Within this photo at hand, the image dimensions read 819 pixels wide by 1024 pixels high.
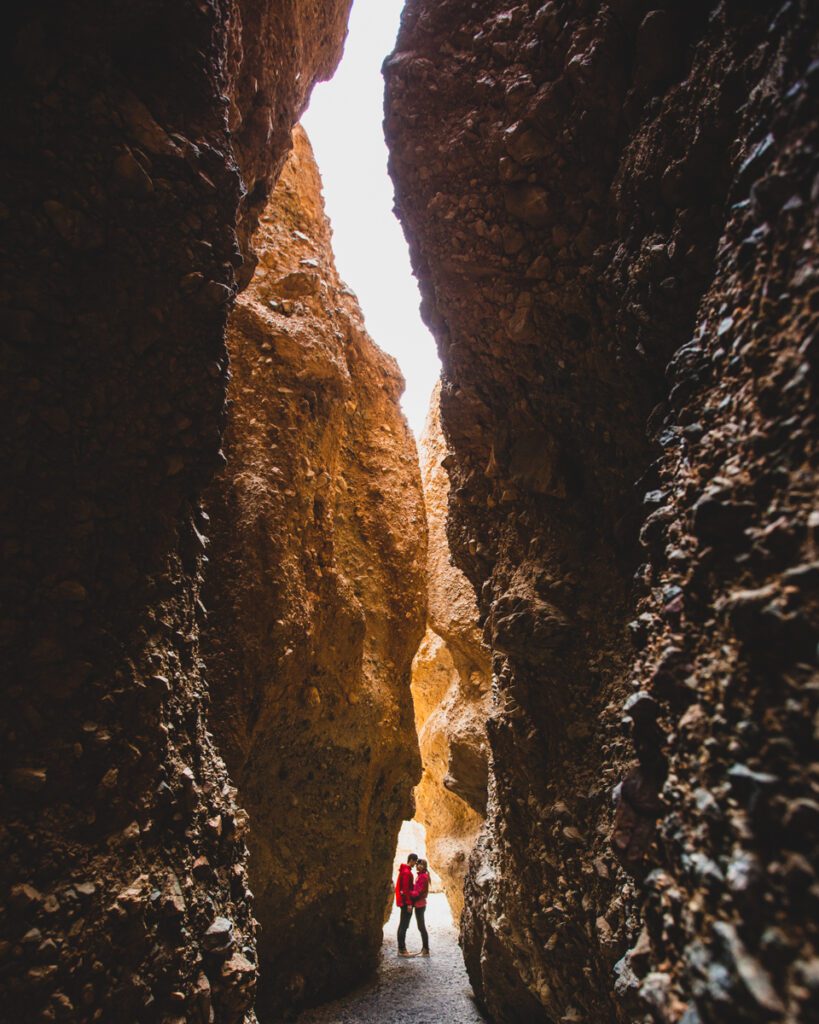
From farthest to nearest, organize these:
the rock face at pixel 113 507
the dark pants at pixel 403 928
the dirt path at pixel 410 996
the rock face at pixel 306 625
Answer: the dark pants at pixel 403 928 < the dirt path at pixel 410 996 < the rock face at pixel 306 625 < the rock face at pixel 113 507

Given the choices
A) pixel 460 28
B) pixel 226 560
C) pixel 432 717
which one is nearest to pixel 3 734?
pixel 226 560

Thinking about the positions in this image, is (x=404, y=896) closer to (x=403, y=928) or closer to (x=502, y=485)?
(x=403, y=928)

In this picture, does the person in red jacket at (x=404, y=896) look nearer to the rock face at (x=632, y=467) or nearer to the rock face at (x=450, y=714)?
the rock face at (x=450, y=714)

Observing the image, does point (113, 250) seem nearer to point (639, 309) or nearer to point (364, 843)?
point (639, 309)

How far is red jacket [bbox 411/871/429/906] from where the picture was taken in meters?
8.77

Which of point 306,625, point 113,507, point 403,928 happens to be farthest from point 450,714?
point 113,507

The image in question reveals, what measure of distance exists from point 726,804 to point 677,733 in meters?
0.37

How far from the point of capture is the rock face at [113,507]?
93.6 inches

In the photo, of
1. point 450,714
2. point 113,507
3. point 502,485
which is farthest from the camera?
point 450,714

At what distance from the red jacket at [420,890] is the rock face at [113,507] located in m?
6.87

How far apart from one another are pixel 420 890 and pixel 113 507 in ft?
28.4

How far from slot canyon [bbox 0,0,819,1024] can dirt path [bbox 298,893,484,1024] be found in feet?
4.31

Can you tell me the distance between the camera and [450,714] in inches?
441

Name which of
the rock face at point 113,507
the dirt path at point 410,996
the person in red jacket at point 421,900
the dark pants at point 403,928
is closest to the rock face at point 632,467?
the dirt path at point 410,996
